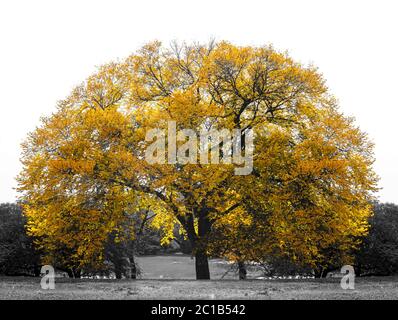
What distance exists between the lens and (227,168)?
28.8 m

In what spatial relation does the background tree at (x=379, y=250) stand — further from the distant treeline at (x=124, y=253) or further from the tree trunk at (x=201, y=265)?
the tree trunk at (x=201, y=265)

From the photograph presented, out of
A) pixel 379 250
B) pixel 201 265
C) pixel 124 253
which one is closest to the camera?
pixel 201 265

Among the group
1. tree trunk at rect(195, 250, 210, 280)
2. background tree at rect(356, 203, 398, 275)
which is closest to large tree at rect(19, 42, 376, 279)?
tree trunk at rect(195, 250, 210, 280)

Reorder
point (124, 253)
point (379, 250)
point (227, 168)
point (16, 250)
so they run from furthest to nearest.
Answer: point (124, 253)
point (379, 250)
point (16, 250)
point (227, 168)

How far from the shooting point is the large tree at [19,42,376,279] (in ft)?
93.8

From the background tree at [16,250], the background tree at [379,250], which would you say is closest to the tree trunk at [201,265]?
the background tree at [379,250]

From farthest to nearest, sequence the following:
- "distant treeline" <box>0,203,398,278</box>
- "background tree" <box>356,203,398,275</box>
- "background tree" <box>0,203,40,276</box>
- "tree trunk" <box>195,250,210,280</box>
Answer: "background tree" <box>356,203,398,275</box> < "distant treeline" <box>0,203,398,278</box> < "background tree" <box>0,203,40,276</box> < "tree trunk" <box>195,250,210,280</box>

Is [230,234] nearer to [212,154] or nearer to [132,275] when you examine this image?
[212,154]

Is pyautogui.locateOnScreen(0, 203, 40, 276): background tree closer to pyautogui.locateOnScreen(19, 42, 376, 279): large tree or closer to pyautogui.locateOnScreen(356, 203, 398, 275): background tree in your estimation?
pyautogui.locateOnScreen(19, 42, 376, 279): large tree

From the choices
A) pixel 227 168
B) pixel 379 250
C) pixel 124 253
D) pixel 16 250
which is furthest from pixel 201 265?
pixel 16 250

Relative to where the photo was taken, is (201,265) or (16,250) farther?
(16,250)

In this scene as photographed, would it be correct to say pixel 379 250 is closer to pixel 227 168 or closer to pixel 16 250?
pixel 227 168

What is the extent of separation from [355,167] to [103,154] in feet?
45.7

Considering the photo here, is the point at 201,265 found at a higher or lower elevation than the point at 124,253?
lower
